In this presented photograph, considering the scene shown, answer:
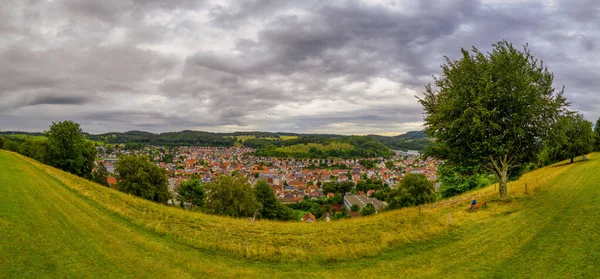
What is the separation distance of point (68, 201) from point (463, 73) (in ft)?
71.3

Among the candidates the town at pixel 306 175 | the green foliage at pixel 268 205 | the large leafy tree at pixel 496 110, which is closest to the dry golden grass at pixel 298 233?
the large leafy tree at pixel 496 110

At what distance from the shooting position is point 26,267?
7.05 m

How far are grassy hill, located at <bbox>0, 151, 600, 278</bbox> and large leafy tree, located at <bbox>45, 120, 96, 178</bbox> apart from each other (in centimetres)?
2040

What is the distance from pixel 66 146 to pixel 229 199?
2057cm

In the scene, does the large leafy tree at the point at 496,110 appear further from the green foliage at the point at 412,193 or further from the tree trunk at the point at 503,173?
the green foliage at the point at 412,193

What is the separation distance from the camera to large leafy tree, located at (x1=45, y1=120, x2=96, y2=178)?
100 ft

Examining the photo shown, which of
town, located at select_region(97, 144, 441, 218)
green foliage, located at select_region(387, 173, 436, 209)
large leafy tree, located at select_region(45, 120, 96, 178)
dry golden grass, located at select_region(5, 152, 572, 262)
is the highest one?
large leafy tree, located at select_region(45, 120, 96, 178)

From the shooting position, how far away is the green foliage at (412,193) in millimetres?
32812

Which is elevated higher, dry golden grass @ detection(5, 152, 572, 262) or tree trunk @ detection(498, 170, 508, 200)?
tree trunk @ detection(498, 170, 508, 200)

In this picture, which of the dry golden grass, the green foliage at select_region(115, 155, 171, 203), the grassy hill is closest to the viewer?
the grassy hill

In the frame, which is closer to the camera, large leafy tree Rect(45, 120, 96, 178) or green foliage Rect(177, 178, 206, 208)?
large leafy tree Rect(45, 120, 96, 178)

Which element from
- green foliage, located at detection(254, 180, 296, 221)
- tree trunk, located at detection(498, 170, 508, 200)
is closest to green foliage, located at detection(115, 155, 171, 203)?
green foliage, located at detection(254, 180, 296, 221)

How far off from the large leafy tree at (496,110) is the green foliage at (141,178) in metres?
29.4

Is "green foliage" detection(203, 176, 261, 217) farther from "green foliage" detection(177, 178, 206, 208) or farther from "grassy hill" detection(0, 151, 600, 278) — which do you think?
"green foliage" detection(177, 178, 206, 208)
